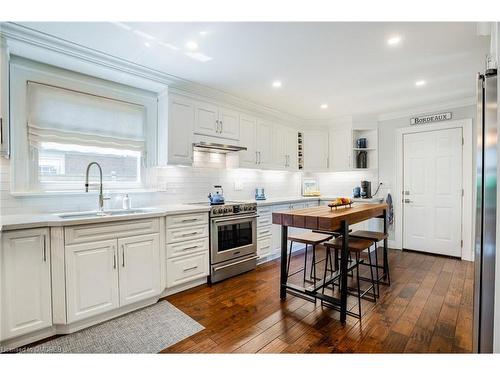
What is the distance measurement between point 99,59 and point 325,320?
10.8 ft

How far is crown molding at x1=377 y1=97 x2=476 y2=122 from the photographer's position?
12.8ft

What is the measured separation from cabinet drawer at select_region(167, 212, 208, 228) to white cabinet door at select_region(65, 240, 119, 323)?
604mm

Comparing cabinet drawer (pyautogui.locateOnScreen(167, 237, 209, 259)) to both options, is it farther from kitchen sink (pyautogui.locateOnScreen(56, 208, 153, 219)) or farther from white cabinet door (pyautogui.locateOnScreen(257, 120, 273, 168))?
white cabinet door (pyautogui.locateOnScreen(257, 120, 273, 168))

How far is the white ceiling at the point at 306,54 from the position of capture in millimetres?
2066

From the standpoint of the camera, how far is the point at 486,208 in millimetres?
1190

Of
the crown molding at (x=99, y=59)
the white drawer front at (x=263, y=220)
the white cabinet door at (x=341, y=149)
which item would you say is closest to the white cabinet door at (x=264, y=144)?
the crown molding at (x=99, y=59)

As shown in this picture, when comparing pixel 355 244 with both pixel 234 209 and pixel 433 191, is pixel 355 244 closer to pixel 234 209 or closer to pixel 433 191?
pixel 234 209

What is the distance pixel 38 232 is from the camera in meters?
1.90

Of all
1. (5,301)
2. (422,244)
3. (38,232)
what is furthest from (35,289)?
(422,244)

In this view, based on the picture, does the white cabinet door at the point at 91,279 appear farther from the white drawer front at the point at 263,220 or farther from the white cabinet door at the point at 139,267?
the white drawer front at the point at 263,220

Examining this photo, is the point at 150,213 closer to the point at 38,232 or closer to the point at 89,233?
the point at 89,233

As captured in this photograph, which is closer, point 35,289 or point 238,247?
point 35,289

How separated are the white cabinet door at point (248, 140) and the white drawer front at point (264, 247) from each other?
120 centimetres
